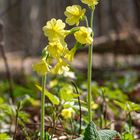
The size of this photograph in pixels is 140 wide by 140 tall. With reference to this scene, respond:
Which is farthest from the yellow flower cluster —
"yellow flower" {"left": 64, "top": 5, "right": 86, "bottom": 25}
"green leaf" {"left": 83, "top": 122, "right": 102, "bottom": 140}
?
"green leaf" {"left": 83, "top": 122, "right": 102, "bottom": 140}

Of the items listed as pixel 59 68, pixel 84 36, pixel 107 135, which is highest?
pixel 84 36

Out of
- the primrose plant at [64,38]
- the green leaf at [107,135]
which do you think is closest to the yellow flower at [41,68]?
the primrose plant at [64,38]

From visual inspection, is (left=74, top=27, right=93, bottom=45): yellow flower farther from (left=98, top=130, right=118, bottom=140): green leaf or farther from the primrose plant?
(left=98, top=130, right=118, bottom=140): green leaf

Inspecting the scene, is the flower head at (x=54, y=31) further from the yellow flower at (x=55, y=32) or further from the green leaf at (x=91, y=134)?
the green leaf at (x=91, y=134)

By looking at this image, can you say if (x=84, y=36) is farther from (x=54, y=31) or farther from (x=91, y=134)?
(x=91, y=134)

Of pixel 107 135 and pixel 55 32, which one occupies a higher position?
pixel 55 32

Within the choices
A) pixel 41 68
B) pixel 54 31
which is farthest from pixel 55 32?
pixel 41 68

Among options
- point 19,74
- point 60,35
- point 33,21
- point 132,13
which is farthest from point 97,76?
point 33,21

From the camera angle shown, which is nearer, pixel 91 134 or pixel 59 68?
pixel 91 134

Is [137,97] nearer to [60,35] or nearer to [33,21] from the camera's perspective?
[60,35]
